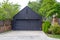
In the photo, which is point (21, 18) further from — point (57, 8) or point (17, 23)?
point (57, 8)

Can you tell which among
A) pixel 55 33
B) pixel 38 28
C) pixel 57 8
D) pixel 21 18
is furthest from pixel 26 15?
pixel 55 33

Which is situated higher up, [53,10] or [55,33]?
[53,10]

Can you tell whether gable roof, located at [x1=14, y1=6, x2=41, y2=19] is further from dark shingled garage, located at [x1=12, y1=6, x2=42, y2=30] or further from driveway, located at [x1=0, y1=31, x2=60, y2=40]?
driveway, located at [x1=0, y1=31, x2=60, y2=40]

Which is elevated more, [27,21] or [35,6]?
[35,6]

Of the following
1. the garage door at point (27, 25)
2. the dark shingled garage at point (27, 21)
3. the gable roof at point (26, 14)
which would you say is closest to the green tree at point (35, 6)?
the gable roof at point (26, 14)

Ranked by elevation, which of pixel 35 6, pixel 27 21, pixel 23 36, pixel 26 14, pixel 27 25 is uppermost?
pixel 35 6

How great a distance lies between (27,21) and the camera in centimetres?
4256

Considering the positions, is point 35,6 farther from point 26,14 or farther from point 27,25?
point 27,25

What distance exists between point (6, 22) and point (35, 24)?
267 inches

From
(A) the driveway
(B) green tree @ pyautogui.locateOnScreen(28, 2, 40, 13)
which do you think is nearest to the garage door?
(A) the driveway

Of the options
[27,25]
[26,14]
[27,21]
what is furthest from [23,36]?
[26,14]

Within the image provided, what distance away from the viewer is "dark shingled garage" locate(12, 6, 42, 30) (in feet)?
137

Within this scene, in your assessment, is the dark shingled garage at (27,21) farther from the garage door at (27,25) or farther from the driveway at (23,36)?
the driveway at (23,36)

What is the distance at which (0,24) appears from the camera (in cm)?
3347
